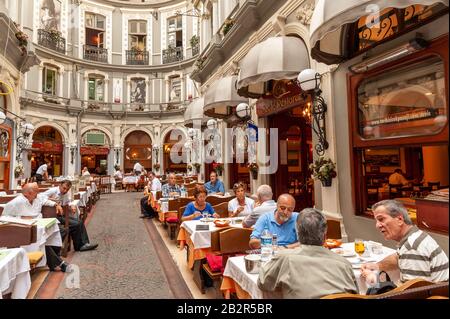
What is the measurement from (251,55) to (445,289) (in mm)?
5350

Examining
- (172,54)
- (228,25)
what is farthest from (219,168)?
(172,54)

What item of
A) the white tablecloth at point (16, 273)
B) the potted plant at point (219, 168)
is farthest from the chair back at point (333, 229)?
the potted plant at point (219, 168)

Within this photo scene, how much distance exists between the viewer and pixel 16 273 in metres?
3.13

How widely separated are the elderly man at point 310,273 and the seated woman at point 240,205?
3166 millimetres

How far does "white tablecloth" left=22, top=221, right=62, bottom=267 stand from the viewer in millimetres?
4191

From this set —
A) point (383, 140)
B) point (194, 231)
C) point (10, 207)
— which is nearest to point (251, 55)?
point (383, 140)

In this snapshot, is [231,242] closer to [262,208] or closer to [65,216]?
[262,208]

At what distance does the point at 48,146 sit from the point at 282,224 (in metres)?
18.7

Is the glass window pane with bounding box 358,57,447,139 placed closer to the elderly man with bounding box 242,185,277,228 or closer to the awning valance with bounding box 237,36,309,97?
the awning valance with bounding box 237,36,309,97

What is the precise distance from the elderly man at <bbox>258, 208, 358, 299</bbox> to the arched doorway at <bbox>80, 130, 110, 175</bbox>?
20.1 meters

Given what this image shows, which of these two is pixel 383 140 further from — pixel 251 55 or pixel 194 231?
pixel 251 55

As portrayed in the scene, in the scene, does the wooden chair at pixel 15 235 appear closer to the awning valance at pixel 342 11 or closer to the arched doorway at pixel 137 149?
the awning valance at pixel 342 11

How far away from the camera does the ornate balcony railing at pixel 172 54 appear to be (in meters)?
21.2
